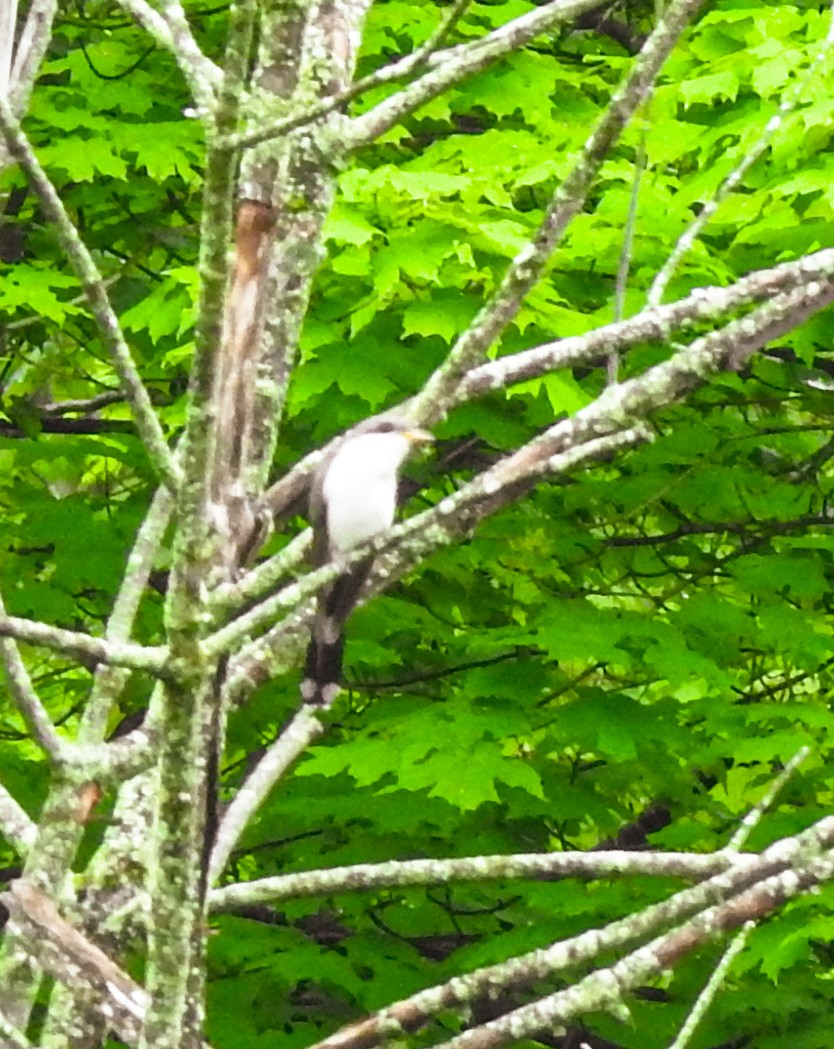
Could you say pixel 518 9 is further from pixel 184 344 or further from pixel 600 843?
pixel 600 843

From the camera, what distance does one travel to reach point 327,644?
257 centimetres

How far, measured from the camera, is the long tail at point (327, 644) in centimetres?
237

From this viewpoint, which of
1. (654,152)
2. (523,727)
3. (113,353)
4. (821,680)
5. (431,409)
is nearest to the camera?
(113,353)

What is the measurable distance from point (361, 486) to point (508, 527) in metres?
1.19

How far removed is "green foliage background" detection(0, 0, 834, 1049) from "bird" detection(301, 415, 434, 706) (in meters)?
0.38

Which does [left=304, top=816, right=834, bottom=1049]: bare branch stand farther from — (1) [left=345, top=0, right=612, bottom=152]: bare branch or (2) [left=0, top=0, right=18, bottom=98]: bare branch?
(2) [left=0, top=0, right=18, bottom=98]: bare branch

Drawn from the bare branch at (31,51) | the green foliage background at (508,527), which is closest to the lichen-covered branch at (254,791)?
the green foliage background at (508,527)

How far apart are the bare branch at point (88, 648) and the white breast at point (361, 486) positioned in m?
1.42

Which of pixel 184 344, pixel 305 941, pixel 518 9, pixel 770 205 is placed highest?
pixel 518 9

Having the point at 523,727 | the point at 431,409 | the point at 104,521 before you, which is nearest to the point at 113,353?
the point at 431,409

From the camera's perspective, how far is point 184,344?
12.3 ft

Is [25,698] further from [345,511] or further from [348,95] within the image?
[345,511]

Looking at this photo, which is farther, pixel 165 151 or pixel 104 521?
pixel 104 521

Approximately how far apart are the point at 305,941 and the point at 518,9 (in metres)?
2.84
